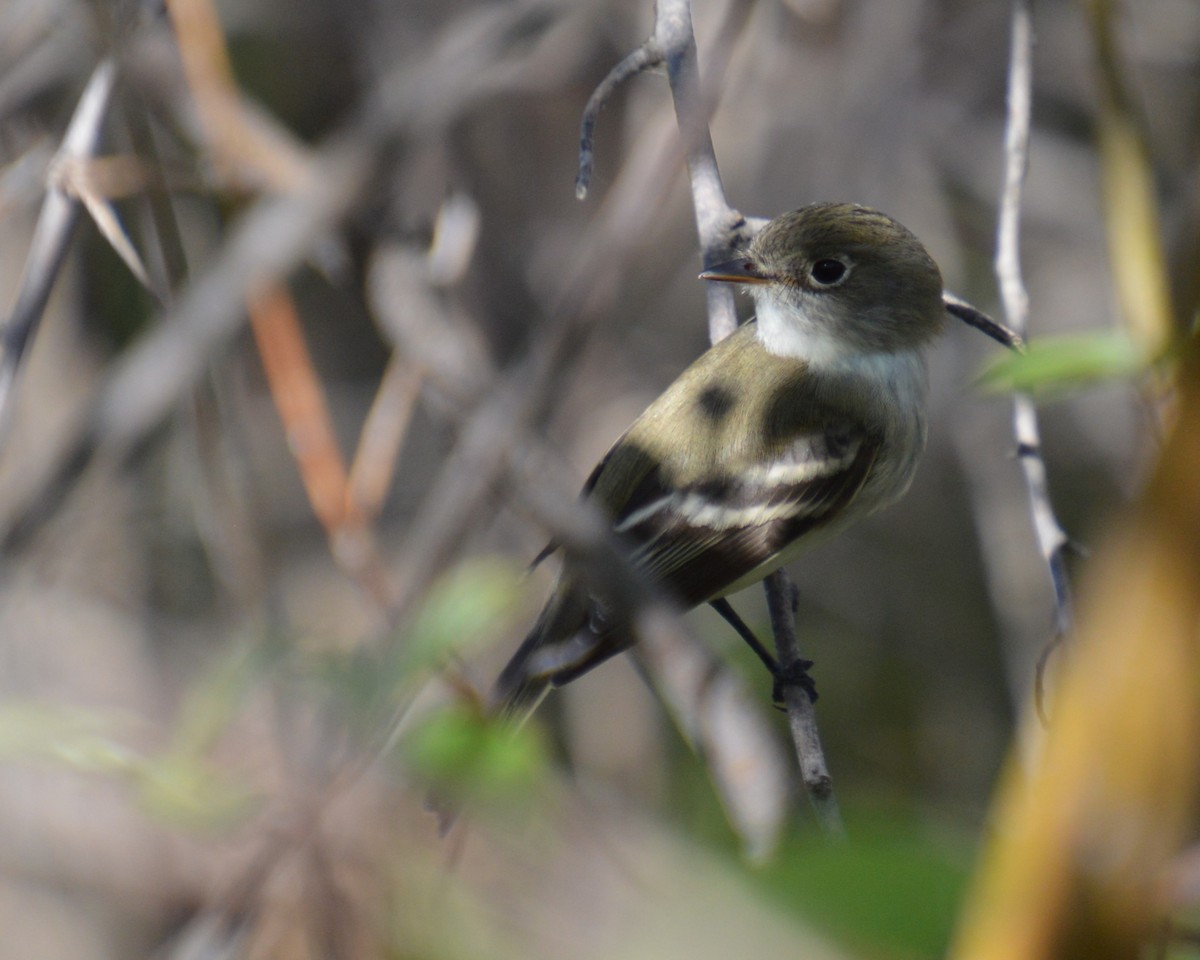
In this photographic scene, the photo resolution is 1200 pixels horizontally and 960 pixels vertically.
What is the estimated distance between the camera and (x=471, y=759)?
1810 mm

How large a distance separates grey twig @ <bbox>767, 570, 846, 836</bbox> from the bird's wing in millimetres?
135

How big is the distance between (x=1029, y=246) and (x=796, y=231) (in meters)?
2.52

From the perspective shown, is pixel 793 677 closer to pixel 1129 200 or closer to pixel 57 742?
pixel 1129 200

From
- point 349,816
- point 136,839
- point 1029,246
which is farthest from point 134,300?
point 1029,246

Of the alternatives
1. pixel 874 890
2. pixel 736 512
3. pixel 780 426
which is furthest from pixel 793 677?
pixel 874 890

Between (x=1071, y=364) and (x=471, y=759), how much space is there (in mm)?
985

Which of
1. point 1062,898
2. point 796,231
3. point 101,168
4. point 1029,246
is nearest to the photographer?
point 1062,898

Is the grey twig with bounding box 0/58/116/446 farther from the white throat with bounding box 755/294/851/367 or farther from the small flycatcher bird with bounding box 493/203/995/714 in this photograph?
the white throat with bounding box 755/294/851/367

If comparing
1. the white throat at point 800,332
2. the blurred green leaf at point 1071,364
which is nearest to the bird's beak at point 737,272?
the white throat at point 800,332

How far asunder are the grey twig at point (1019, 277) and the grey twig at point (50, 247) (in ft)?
5.44

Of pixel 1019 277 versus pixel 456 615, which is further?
pixel 1019 277

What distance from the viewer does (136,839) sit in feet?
13.4

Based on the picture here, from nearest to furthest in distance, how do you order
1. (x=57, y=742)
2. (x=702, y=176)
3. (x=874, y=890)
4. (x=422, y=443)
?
(x=874, y=890) < (x=57, y=742) < (x=702, y=176) < (x=422, y=443)

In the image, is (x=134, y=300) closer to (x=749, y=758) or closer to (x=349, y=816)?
(x=349, y=816)
